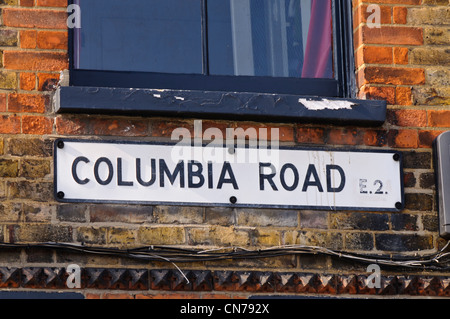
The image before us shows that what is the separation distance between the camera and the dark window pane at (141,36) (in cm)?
501

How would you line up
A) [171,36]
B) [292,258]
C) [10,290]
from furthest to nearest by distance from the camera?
[171,36], [292,258], [10,290]

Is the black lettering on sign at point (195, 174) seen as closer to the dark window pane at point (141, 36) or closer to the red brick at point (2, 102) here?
the dark window pane at point (141, 36)

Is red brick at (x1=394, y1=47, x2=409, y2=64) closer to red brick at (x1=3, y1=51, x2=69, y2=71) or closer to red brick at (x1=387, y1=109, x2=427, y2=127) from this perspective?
red brick at (x1=387, y1=109, x2=427, y2=127)

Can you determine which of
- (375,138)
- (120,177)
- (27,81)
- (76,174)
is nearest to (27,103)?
(27,81)

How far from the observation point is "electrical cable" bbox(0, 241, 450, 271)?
455 centimetres

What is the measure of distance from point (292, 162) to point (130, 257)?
0.91 m

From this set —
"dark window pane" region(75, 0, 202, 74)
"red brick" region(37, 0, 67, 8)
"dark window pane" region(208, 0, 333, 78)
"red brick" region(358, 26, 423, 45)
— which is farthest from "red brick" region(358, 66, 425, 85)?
"red brick" region(37, 0, 67, 8)

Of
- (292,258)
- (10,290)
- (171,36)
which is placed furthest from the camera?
(171,36)

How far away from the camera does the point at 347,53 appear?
525cm

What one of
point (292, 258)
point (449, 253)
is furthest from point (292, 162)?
point (449, 253)

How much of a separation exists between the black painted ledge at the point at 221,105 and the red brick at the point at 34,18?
0.36 meters

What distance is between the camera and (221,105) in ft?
15.8

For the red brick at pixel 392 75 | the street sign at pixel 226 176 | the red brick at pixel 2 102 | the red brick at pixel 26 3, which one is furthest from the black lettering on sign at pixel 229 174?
the red brick at pixel 26 3
